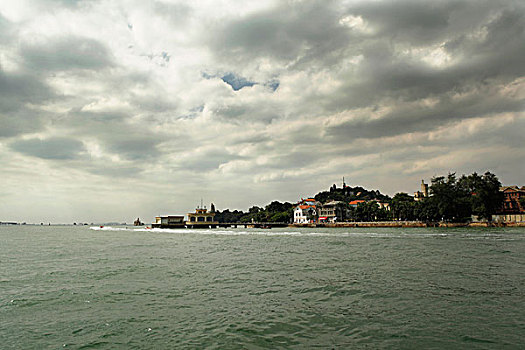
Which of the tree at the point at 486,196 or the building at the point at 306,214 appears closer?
the tree at the point at 486,196

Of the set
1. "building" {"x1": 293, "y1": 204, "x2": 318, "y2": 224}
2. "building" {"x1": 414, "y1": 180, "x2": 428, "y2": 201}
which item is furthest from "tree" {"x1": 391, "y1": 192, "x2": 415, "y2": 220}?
"building" {"x1": 414, "y1": 180, "x2": 428, "y2": 201}

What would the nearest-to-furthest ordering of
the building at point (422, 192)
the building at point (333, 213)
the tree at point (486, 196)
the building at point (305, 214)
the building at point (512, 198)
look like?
the tree at point (486, 196), the building at point (512, 198), the building at point (333, 213), the building at point (305, 214), the building at point (422, 192)

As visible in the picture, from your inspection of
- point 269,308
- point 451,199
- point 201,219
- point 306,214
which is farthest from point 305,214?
point 269,308

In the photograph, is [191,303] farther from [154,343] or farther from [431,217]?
[431,217]

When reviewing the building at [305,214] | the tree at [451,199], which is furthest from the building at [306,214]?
the tree at [451,199]

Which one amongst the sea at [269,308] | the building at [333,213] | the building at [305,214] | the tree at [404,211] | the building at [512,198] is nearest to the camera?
the sea at [269,308]

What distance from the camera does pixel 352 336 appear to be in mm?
9180

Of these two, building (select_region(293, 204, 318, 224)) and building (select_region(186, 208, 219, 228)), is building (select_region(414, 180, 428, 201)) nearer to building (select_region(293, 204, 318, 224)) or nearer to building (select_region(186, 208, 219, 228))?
building (select_region(293, 204, 318, 224))

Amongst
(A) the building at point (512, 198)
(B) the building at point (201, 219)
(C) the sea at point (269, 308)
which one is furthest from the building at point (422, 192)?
(C) the sea at point (269, 308)

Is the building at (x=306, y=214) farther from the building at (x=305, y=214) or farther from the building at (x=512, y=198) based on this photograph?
the building at (x=512, y=198)

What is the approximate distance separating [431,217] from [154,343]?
110 metres

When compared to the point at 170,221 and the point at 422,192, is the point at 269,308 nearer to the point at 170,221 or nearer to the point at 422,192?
the point at 170,221

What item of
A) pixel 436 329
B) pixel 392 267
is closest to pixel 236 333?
pixel 436 329

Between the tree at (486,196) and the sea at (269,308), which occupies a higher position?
the tree at (486,196)
